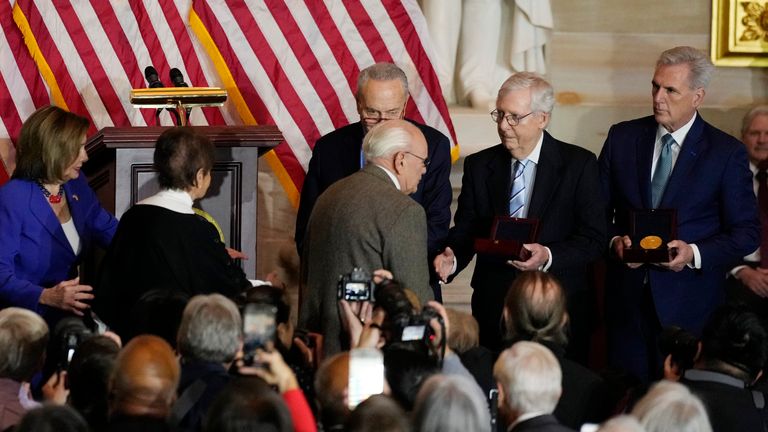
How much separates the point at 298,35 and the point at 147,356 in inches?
178

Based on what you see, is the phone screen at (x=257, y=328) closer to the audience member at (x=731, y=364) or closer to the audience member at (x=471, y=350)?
the audience member at (x=471, y=350)

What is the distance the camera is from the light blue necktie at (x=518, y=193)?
6812 millimetres

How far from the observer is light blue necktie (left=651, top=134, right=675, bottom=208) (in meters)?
6.90

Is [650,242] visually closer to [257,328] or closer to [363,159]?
[363,159]

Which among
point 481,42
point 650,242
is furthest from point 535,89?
point 481,42

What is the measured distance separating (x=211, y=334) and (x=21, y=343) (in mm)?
691

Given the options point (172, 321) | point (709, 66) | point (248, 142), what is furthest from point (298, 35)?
point (172, 321)

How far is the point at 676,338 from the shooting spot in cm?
542

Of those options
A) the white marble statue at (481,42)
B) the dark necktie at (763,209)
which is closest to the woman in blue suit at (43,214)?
the white marble statue at (481,42)

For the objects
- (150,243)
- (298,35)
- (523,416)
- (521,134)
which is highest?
(298,35)

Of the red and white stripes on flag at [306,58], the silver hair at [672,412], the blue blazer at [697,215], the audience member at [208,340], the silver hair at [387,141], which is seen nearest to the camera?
the silver hair at [672,412]

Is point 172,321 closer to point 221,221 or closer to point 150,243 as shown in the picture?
point 150,243

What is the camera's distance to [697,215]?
684 cm

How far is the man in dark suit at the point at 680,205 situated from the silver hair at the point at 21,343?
2680 mm
